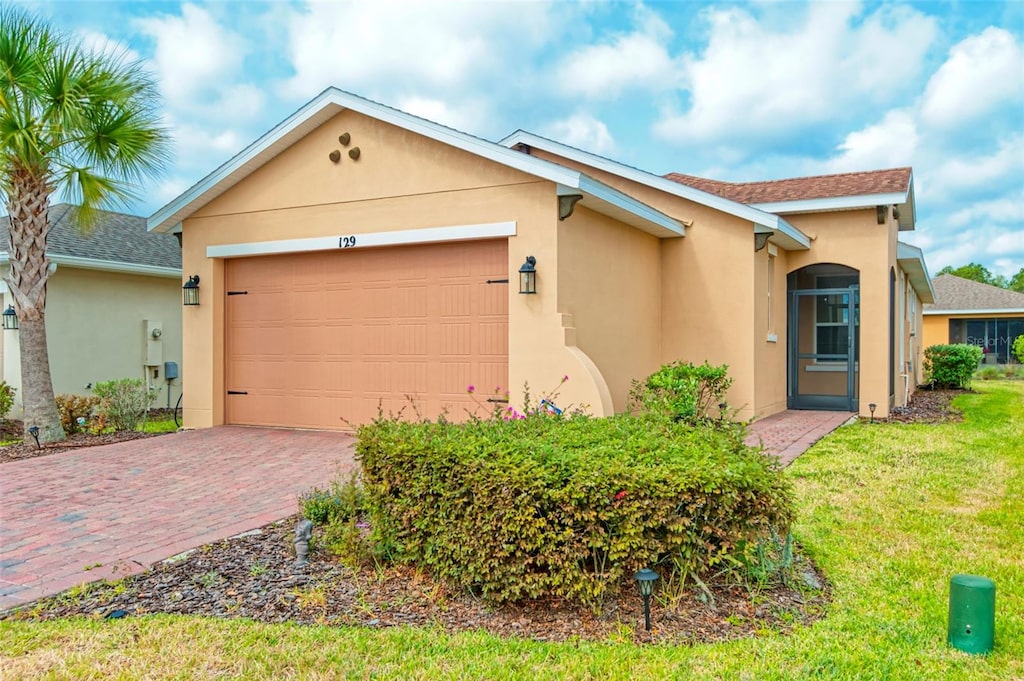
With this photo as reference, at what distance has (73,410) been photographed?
40.4ft

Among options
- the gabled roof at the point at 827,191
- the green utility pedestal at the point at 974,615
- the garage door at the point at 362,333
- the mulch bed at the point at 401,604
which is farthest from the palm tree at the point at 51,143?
the green utility pedestal at the point at 974,615

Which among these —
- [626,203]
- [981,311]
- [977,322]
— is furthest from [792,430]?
[977,322]

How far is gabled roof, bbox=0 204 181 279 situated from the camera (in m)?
14.5

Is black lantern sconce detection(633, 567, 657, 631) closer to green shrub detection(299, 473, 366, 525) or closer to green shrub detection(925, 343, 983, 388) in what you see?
green shrub detection(299, 473, 366, 525)

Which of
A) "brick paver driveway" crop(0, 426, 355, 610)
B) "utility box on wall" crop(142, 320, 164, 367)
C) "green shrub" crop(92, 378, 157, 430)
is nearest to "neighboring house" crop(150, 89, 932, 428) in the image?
"green shrub" crop(92, 378, 157, 430)

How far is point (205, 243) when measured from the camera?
476 inches

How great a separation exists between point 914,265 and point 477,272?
12318mm

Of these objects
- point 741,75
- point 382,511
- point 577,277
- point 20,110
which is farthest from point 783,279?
point 20,110

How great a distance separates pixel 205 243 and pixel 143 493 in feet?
19.2

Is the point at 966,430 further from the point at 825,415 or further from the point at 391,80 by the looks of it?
the point at 391,80

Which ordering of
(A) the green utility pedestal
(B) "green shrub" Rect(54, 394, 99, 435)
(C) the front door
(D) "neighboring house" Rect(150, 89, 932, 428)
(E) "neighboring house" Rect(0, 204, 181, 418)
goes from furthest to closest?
(E) "neighboring house" Rect(0, 204, 181, 418), (C) the front door, (B) "green shrub" Rect(54, 394, 99, 435), (D) "neighboring house" Rect(150, 89, 932, 428), (A) the green utility pedestal

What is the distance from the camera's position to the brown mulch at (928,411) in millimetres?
12812

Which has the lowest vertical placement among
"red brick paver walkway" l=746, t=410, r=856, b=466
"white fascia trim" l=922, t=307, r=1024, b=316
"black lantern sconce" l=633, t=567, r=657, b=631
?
"red brick paver walkway" l=746, t=410, r=856, b=466

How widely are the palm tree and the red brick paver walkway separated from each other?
9796mm
